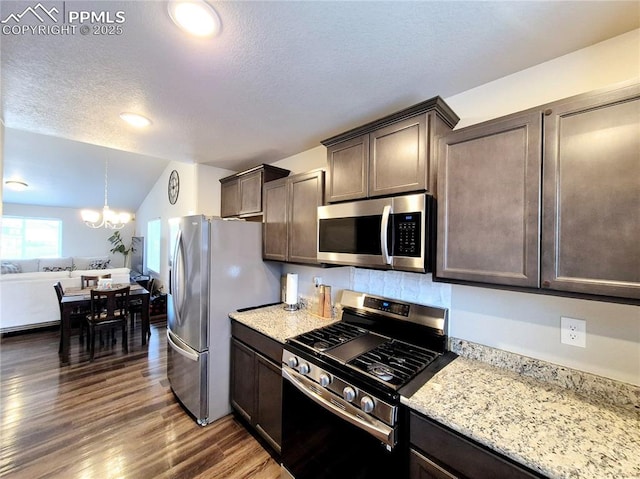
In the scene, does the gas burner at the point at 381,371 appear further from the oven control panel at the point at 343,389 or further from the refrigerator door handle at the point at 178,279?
the refrigerator door handle at the point at 178,279

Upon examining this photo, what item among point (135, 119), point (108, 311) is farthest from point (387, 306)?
point (108, 311)

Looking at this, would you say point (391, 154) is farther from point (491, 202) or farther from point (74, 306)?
point (74, 306)

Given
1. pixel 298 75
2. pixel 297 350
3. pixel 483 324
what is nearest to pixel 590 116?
pixel 483 324

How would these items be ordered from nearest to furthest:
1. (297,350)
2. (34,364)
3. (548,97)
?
1. (548,97)
2. (297,350)
3. (34,364)

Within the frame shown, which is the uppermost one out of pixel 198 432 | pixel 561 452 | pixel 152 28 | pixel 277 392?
pixel 152 28

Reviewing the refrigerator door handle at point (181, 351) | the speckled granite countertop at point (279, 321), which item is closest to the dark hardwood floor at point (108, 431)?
the refrigerator door handle at point (181, 351)

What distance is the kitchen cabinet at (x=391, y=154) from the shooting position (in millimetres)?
1438

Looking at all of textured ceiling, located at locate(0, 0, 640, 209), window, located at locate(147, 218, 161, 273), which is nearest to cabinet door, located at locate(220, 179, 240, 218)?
textured ceiling, located at locate(0, 0, 640, 209)

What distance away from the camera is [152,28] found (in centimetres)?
116

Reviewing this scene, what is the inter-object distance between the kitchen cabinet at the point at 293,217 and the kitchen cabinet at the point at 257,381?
72 centimetres

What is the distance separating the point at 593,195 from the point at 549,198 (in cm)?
12

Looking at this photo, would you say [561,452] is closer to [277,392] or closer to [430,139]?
[430,139]

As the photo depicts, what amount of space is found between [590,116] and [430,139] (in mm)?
622

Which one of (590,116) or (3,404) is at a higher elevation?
(590,116)
